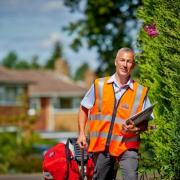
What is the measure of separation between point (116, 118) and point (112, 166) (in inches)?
22.7

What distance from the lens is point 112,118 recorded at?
7.99 m

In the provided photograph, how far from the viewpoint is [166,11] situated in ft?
28.3

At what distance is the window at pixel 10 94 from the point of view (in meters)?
63.5

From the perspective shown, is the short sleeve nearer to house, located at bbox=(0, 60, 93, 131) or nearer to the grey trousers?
the grey trousers

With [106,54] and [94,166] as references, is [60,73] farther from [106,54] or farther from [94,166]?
[94,166]

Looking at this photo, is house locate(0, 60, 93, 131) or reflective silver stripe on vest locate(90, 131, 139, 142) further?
house locate(0, 60, 93, 131)

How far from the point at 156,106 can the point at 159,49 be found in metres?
0.66

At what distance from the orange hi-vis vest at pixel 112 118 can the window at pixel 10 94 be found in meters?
54.9

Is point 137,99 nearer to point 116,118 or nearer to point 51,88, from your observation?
point 116,118

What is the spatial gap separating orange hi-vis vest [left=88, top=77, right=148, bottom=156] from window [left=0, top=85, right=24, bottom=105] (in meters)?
54.9

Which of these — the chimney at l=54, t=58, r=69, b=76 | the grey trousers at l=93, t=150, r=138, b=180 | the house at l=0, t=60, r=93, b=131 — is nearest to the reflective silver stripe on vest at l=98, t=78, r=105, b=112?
the grey trousers at l=93, t=150, r=138, b=180

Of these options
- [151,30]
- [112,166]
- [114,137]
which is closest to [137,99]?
[114,137]

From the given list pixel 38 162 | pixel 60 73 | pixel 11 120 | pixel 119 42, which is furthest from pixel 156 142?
pixel 60 73

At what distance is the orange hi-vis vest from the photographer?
7988 mm
